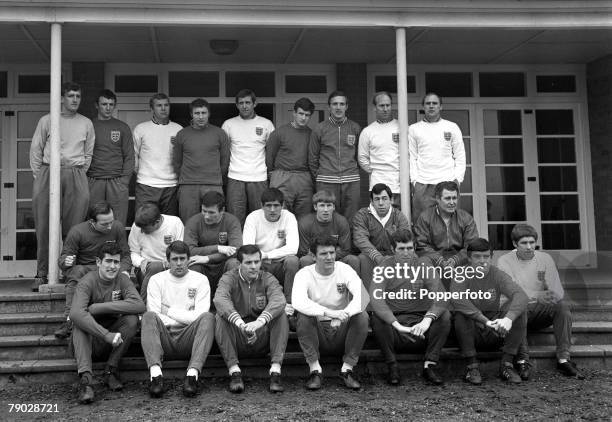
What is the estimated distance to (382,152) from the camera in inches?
262

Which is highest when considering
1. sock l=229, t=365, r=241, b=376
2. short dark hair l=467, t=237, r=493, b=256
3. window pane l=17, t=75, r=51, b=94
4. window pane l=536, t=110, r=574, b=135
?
window pane l=17, t=75, r=51, b=94

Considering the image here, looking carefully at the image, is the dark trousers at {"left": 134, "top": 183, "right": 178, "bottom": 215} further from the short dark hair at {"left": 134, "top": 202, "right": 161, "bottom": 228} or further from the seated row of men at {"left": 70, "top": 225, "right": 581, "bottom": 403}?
the seated row of men at {"left": 70, "top": 225, "right": 581, "bottom": 403}

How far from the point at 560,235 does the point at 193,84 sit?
17.4 ft

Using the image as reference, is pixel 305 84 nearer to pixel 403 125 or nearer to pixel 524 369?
pixel 403 125

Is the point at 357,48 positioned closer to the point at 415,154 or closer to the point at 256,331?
the point at 415,154

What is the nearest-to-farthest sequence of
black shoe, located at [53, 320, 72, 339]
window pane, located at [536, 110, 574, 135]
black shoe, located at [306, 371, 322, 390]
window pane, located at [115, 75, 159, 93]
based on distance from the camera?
black shoe, located at [306, 371, 322, 390], black shoe, located at [53, 320, 72, 339], window pane, located at [115, 75, 159, 93], window pane, located at [536, 110, 574, 135]

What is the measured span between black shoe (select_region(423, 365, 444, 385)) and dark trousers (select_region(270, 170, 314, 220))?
7.21 feet

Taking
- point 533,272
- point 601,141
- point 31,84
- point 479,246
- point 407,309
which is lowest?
point 407,309

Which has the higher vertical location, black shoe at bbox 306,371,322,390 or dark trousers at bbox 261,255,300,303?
dark trousers at bbox 261,255,300,303

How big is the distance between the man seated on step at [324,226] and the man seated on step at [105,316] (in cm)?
163

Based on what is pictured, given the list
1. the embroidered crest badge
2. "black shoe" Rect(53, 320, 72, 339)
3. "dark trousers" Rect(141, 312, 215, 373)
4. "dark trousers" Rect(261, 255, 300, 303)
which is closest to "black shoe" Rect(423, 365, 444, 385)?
"dark trousers" Rect(261, 255, 300, 303)

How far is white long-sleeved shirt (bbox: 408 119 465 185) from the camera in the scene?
6637 mm

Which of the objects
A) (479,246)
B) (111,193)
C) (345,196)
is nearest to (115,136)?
(111,193)

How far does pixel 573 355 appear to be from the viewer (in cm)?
543
